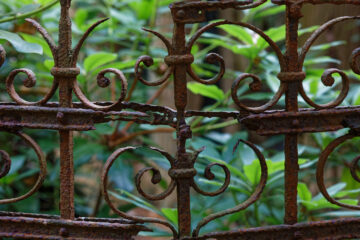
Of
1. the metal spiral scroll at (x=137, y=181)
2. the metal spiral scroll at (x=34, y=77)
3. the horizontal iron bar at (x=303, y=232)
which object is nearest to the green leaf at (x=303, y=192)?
the horizontal iron bar at (x=303, y=232)

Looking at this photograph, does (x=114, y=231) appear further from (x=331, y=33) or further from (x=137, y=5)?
(x=331, y=33)

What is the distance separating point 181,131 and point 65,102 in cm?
24

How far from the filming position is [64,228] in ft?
3.01

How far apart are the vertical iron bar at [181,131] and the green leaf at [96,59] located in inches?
12.6

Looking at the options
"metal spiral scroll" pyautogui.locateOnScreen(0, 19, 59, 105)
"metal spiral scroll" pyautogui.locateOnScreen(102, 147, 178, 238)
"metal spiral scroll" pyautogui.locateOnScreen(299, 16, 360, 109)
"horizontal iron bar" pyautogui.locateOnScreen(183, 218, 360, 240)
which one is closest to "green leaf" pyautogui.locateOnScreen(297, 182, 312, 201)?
"horizontal iron bar" pyautogui.locateOnScreen(183, 218, 360, 240)

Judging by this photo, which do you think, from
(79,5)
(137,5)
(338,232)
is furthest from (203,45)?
(338,232)

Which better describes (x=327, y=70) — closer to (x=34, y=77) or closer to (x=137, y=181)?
(x=137, y=181)

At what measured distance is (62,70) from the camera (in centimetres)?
89

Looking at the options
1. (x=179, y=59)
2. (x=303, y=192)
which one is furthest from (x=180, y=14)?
(x=303, y=192)

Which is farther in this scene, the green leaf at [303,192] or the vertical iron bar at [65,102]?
the green leaf at [303,192]

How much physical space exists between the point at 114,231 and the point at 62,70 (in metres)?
0.33

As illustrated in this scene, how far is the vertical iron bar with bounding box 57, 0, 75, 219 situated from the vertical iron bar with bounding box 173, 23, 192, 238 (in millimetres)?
210

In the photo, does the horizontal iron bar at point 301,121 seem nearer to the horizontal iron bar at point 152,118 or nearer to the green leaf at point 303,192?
the horizontal iron bar at point 152,118

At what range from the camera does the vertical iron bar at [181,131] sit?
89 cm
